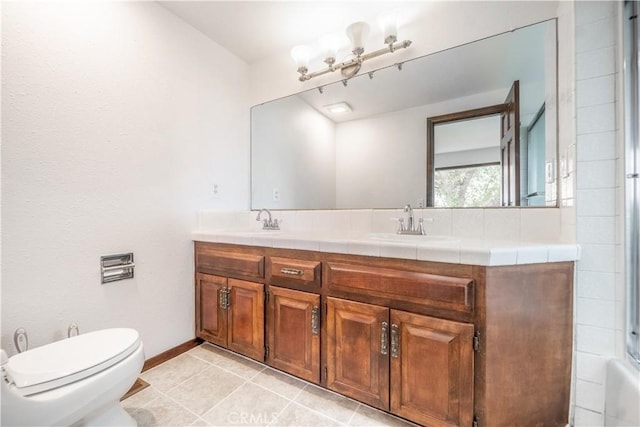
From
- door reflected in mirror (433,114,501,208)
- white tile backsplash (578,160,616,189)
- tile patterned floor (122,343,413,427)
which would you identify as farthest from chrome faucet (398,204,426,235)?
tile patterned floor (122,343,413,427)

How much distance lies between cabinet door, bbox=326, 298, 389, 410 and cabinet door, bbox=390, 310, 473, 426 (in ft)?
0.15

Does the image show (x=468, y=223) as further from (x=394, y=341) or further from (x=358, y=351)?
(x=358, y=351)

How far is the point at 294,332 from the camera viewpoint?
1.41 meters

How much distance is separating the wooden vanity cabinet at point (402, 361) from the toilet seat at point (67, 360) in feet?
2.95

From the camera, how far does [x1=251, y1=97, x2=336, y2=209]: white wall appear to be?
201 centimetres

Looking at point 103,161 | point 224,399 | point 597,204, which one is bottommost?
point 224,399

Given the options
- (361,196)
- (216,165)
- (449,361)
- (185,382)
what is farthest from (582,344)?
(216,165)

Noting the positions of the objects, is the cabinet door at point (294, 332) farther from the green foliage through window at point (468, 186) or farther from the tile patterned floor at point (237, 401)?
the green foliage through window at point (468, 186)

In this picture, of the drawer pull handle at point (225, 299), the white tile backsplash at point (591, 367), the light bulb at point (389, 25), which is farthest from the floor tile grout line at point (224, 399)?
the light bulb at point (389, 25)

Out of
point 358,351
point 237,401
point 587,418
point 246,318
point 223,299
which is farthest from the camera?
point 223,299

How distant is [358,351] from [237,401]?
0.68 m

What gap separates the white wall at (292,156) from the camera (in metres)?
2.01

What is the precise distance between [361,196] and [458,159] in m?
0.64

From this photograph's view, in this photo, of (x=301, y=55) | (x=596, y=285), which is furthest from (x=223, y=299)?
(x=596, y=285)
